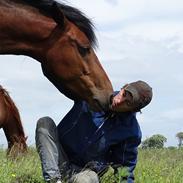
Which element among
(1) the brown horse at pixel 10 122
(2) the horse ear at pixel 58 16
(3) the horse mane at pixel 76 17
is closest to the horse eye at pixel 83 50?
(3) the horse mane at pixel 76 17

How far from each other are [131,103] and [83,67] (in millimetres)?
896

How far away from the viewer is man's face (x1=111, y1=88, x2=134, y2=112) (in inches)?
223

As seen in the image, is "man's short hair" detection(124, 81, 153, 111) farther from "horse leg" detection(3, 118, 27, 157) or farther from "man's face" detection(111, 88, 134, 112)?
"horse leg" detection(3, 118, 27, 157)

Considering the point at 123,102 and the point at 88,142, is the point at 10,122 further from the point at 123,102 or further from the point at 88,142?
the point at 123,102

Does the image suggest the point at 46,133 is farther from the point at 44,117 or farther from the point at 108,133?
the point at 108,133

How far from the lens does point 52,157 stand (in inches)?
232

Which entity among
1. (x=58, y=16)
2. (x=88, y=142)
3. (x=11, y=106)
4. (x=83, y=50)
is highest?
(x=58, y=16)

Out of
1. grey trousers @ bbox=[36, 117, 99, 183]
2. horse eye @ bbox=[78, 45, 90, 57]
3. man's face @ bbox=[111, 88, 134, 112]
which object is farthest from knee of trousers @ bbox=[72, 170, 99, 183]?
horse eye @ bbox=[78, 45, 90, 57]

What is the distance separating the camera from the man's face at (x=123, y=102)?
566 centimetres

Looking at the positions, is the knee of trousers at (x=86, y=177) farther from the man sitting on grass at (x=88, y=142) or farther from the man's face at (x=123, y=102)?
the man's face at (x=123, y=102)

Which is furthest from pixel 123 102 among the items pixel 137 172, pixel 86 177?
pixel 137 172

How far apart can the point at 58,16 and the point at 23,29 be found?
394 mm

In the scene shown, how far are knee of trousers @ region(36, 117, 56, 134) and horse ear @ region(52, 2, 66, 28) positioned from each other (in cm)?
105

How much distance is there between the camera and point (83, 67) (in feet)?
20.9
